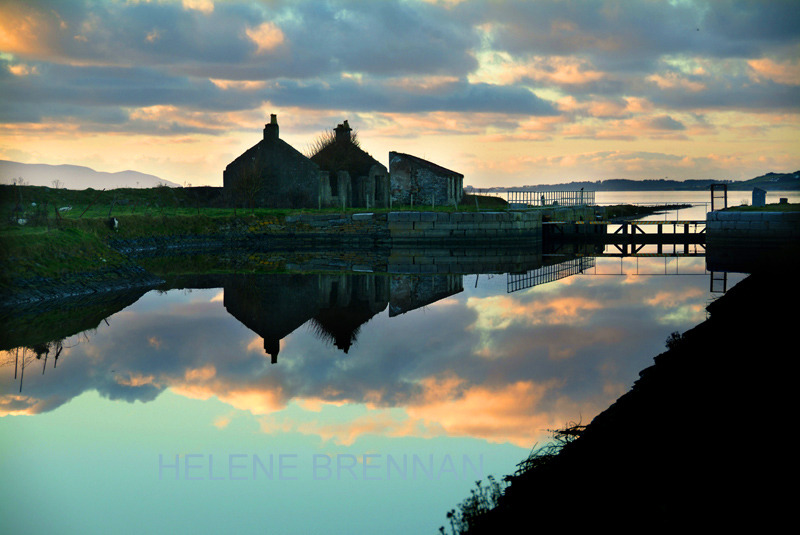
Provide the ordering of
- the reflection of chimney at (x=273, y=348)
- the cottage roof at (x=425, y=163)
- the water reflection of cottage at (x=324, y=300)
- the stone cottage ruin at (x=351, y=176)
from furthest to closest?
the cottage roof at (x=425, y=163)
the stone cottage ruin at (x=351, y=176)
the water reflection of cottage at (x=324, y=300)
the reflection of chimney at (x=273, y=348)

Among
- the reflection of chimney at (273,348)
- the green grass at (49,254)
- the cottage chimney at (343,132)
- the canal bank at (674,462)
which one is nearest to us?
the canal bank at (674,462)

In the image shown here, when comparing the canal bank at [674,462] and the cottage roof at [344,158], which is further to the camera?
the cottage roof at [344,158]

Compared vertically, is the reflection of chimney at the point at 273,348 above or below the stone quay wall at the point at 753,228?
below

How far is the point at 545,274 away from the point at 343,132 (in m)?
25.0

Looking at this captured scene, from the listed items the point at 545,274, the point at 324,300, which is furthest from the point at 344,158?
the point at 324,300

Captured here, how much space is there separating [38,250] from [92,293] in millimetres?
1630

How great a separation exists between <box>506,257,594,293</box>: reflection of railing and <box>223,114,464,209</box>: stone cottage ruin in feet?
49.8

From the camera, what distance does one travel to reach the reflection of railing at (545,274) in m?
22.3

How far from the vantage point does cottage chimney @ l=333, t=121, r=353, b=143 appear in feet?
152

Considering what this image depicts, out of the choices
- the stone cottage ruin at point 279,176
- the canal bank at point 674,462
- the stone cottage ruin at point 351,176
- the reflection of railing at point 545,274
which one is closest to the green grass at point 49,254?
the reflection of railing at point 545,274

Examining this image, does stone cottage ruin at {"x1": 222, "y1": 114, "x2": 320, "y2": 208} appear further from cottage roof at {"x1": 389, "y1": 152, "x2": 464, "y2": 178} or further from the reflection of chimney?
the reflection of chimney

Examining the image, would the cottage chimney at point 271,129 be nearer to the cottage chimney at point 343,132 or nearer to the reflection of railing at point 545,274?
the cottage chimney at point 343,132

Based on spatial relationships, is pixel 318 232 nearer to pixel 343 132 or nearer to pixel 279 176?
pixel 279 176

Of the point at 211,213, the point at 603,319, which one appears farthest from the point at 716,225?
the point at 211,213
